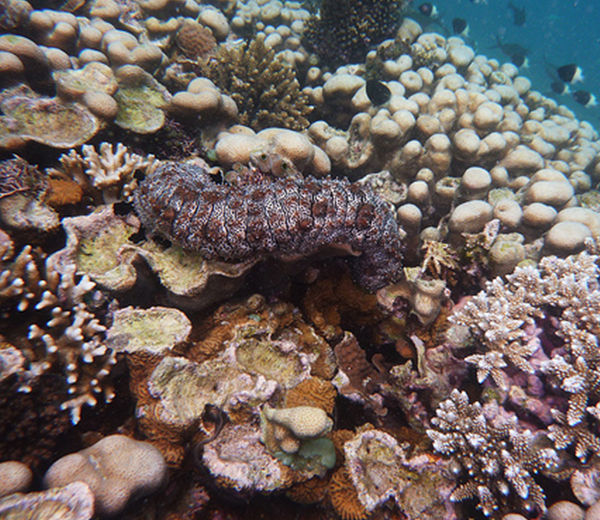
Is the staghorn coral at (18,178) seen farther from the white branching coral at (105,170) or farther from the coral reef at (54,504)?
the coral reef at (54,504)

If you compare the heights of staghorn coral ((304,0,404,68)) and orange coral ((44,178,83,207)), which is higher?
staghorn coral ((304,0,404,68))

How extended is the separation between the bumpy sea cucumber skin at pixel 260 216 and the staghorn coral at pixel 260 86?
270 centimetres

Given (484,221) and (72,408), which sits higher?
(484,221)

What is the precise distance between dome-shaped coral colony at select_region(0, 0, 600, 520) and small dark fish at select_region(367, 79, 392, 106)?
711 mm

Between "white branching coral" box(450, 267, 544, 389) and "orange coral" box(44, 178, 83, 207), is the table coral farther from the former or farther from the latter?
"white branching coral" box(450, 267, 544, 389)

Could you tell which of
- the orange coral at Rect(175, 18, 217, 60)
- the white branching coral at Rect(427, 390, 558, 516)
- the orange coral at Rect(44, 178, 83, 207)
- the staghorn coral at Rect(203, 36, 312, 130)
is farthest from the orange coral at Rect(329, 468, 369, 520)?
the orange coral at Rect(175, 18, 217, 60)

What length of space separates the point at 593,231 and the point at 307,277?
386 centimetres

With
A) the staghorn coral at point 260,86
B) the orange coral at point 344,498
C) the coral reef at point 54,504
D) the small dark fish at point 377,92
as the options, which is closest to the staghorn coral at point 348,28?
the staghorn coral at point 260,86

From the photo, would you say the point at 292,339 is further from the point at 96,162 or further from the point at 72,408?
the point at 96,162

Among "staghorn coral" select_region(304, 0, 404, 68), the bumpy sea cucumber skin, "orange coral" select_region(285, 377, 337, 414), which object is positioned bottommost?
"orange coral" select_region(285, 377, 337, 414)

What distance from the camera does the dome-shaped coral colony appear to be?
254 centimetres

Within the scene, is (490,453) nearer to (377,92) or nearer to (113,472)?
(113,472)

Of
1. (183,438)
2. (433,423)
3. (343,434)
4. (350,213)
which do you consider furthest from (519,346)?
(183,438)

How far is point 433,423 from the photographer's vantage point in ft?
9.66
